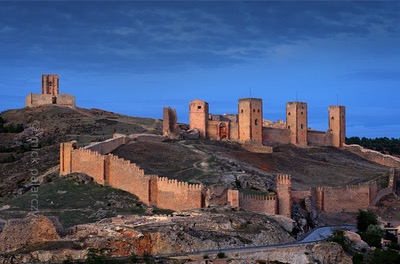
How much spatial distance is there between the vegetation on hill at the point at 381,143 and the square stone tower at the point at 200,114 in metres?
34.3

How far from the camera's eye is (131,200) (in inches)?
2149

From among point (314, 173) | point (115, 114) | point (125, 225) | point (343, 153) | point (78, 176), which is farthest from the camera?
point (115, 114)

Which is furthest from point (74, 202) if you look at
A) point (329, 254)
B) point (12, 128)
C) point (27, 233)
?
point (12, 128)

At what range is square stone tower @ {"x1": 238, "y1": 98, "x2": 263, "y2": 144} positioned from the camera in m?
81.4

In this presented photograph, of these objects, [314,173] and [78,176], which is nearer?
[78,176]

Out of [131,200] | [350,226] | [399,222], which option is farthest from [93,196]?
[399,222]

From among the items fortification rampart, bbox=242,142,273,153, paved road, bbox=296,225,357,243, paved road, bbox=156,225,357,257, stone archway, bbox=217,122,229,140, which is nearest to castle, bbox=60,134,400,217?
paved road, bbox=296,225,357,243

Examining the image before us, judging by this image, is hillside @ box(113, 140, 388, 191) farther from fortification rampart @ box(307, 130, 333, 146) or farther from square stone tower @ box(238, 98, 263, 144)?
square stone tower @ box(238, 98, 263, 144)

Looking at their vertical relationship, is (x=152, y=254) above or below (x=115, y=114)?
below

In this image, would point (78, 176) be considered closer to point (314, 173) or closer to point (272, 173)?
point (272, 173)

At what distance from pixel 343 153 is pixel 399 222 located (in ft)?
94.2

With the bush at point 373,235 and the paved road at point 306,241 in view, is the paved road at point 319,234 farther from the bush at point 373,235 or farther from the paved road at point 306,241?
the bush at point 373,235

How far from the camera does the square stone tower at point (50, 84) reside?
326 ft

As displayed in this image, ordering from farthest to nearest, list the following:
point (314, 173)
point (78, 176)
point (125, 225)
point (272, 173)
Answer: point (314, 173) → point (272, 173) → point (78, 176) → point (125, 225)
